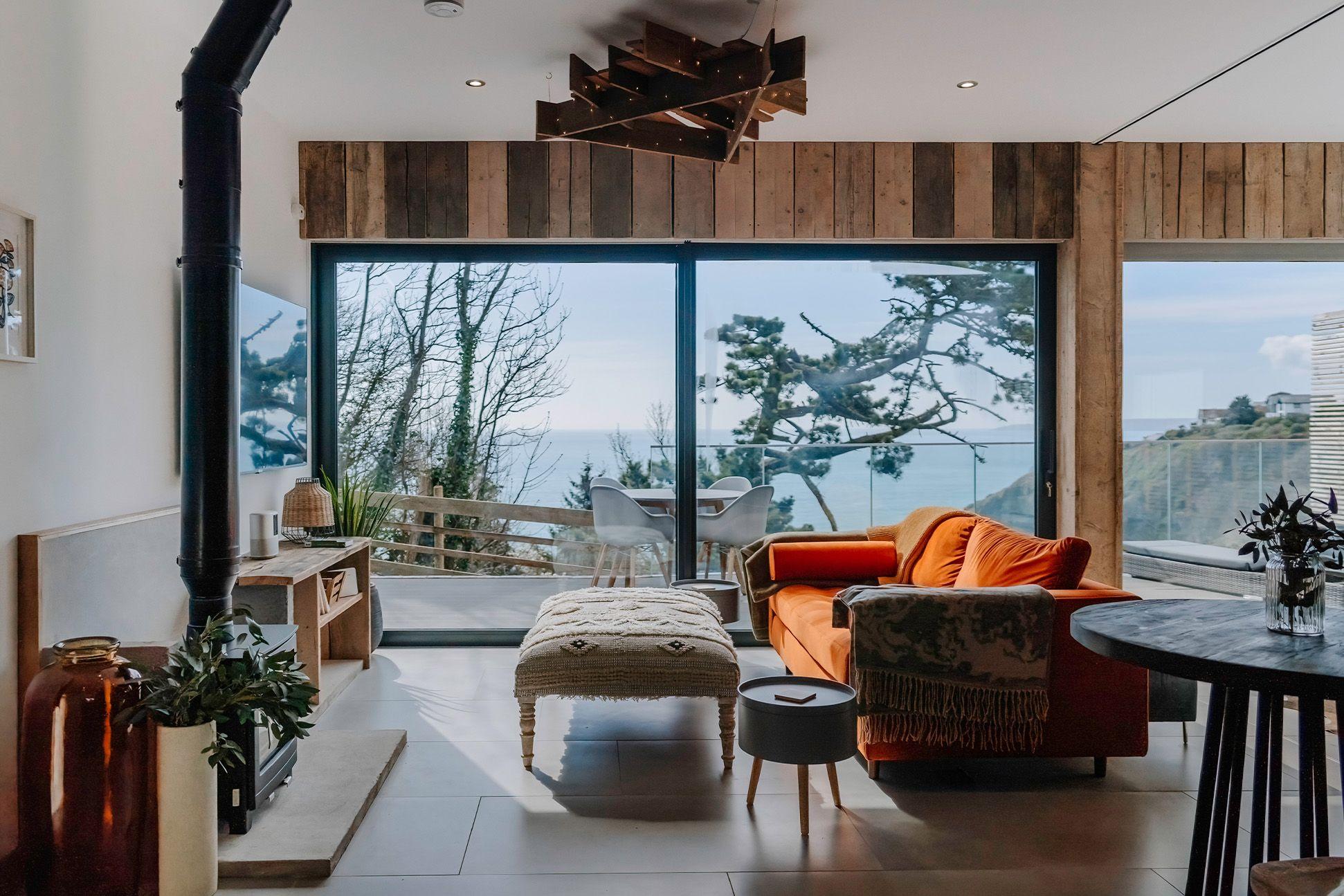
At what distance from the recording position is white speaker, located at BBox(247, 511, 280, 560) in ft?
12.7

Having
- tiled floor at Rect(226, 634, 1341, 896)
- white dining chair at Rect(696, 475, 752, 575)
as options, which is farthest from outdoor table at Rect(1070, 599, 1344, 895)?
white dining chair at Rect(696, 475, 752, 575)

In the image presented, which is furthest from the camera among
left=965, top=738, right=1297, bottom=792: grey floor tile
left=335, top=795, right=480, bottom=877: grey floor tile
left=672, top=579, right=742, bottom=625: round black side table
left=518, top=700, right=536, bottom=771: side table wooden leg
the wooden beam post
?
the wooden beam post

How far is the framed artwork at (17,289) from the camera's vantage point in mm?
2445

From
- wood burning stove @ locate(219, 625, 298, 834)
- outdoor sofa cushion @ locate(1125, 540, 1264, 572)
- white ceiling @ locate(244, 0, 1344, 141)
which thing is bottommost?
wood burning stove @ locate(219, 625, 298, 834)

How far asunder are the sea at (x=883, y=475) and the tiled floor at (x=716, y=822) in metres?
1.72

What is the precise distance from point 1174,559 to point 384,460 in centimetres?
440

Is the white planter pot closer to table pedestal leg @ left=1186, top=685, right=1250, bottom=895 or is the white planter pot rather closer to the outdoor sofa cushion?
table pedestal leg @ left=1186, top=685, right=1250, bottom=895

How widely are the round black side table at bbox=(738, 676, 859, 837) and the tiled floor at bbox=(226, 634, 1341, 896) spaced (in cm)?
24

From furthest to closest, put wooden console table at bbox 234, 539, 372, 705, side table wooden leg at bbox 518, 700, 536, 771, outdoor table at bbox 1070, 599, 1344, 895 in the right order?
wooden console table at bbox 234, 539, 372, 705 < side table wooden leg at bbox 518, 700, 536, 771 < outdoor table at bbox 1070, 599, 1344, 895

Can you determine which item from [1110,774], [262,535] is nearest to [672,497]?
[262,535]

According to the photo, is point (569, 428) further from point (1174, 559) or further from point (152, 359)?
point (1174, 559)

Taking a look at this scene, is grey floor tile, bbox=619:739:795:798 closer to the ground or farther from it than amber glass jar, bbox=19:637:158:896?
closer to the ground

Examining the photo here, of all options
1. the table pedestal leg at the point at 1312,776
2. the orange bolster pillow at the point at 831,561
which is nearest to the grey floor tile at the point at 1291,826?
the table pedestal leg at the point at 1312,776

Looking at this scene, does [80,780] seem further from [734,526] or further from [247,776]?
[734,526]
